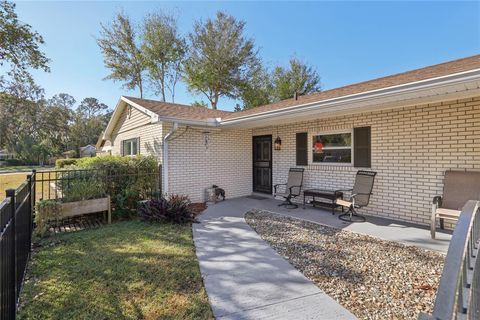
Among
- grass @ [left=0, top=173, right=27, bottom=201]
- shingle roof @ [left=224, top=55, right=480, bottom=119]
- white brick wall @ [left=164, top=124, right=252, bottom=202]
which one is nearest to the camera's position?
shingle roof @ [left=224, top=55, right=480, bottom=119]

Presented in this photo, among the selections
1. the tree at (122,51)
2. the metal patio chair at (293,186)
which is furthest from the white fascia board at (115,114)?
the tree at (122,51)

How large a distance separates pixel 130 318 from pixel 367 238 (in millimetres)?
4124

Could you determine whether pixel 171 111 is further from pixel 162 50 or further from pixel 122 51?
pixel 122 51

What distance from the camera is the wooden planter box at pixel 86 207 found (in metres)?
5.47

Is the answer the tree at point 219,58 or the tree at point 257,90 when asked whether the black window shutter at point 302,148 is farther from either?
the tree at point 257,90

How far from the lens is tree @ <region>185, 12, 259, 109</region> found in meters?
18.7

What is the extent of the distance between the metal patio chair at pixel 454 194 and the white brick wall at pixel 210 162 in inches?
233

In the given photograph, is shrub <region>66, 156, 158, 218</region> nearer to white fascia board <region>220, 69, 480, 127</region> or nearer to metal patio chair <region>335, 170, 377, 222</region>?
white fascia board <region>220, 69, 480, 127</region>

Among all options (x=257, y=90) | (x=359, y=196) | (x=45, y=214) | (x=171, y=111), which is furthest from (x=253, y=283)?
(x=257, y=90)

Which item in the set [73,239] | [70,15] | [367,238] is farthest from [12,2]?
[367,238]

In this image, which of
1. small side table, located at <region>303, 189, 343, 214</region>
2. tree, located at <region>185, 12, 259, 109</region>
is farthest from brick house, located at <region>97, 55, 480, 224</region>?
tree, located at <region>185, 12, 259, 109</region>

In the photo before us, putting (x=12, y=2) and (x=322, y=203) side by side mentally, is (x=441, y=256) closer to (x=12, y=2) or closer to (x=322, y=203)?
(x=322, y=203)

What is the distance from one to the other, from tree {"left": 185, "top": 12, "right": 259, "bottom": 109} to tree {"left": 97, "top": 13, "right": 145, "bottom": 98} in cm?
Result: 408

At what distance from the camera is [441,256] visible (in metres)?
3.82
